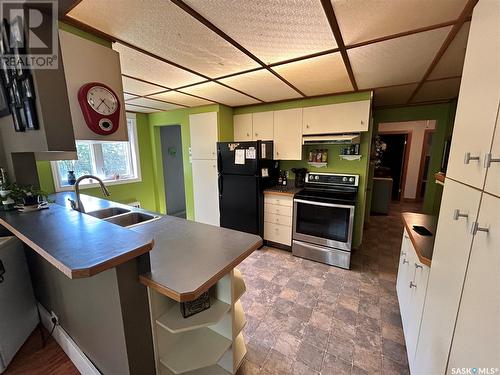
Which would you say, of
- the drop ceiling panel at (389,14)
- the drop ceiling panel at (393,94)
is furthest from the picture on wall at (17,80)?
the drop ceiling panel at (393,94)

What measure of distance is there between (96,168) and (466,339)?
4.33 meters

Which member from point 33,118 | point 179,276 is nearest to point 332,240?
point 179,276

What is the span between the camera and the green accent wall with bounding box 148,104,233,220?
11.2 feet

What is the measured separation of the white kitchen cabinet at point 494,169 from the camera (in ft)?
2.10

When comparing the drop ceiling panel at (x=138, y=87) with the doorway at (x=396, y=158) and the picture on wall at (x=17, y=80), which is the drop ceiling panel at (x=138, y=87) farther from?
the doorway at (x=396, y=158)

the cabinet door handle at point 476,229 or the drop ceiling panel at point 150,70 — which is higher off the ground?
the drop ceiling panel at point 150,70

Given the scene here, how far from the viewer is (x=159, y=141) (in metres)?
4.15

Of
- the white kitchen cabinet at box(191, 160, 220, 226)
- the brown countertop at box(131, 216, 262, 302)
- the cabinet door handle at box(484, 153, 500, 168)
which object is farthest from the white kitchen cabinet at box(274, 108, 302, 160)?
the cabinet door handle at box(484, 153, 500, 168)

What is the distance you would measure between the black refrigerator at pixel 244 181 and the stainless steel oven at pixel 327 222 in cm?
57

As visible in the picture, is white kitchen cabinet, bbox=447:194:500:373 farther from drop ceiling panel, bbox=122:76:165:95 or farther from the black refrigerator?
drop ceiling panel, bbox=122:76:165:95

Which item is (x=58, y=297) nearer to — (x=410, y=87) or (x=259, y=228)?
(x=259, y=228)

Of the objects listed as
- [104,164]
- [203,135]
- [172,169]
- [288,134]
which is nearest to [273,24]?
[288,134]

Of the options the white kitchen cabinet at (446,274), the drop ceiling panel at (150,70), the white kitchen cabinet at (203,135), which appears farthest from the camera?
the white kitchen cabinet at (203,135)

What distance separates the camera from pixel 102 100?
1.37 m
